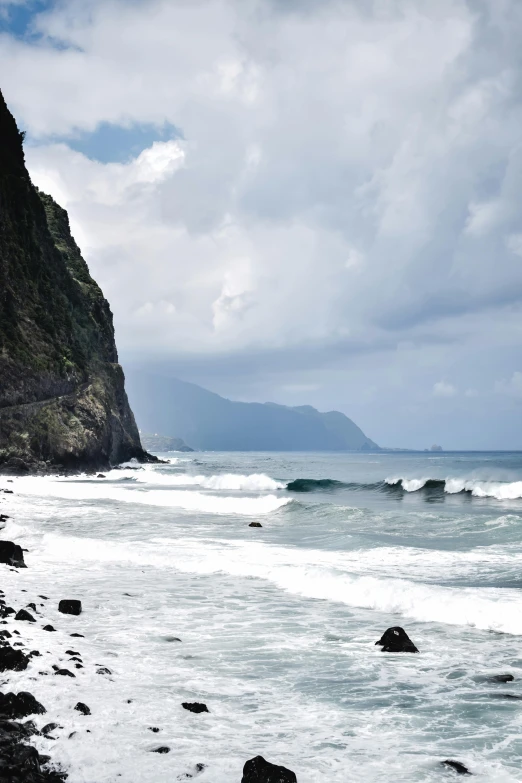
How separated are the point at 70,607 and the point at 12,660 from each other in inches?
143

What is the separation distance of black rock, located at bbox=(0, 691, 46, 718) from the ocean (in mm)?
153

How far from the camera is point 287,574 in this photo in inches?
609

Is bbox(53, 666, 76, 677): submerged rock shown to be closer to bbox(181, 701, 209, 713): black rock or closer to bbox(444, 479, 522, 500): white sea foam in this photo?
bbox(181, 701, 209, 713): black rock

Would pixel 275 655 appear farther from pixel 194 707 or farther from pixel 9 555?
pixel 9 555

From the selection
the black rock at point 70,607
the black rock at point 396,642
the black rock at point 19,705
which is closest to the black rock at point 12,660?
the black rock at point 19,705

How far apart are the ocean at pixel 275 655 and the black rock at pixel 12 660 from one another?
15cm

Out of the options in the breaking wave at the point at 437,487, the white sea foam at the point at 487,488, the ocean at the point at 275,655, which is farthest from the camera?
the breaking wave at the point at 437,487

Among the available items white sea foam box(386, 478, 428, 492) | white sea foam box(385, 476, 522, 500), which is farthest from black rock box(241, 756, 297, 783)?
white sea foam box(386, 478, 428, 492)

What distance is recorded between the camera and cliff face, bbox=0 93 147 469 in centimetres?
6425

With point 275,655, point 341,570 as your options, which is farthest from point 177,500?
point 275,655

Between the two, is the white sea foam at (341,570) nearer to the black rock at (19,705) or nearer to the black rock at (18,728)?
the black rock at (19,705)

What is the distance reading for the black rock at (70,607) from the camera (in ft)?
35.8

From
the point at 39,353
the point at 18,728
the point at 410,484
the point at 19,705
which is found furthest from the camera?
the point at 39,353

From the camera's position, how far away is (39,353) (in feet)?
227
